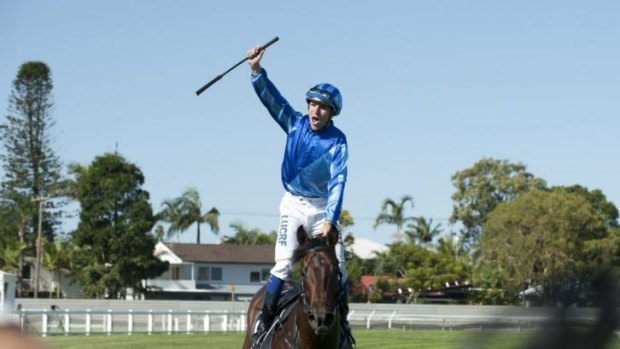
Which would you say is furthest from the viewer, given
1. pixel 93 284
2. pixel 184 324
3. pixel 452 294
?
pixel 452 294

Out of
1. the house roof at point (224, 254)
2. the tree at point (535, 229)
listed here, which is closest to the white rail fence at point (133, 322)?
the tree at point (535, 229)

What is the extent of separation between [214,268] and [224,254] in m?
1.69

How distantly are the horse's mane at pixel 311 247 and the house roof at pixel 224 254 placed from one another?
364ft

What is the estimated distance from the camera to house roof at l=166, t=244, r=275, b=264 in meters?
121

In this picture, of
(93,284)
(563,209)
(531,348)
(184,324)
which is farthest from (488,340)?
(93,284)

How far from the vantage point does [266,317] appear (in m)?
9.92

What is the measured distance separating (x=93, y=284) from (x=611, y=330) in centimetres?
8715

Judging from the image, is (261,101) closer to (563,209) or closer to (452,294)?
(563,209)

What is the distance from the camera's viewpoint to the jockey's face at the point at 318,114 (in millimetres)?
10094

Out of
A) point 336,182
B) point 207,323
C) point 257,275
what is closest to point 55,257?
point 257,275

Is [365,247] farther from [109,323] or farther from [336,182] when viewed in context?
[336,182]

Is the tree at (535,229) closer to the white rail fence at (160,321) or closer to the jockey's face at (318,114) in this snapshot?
the white rail fence at (160,321)

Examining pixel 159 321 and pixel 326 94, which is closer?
pixel 326 94

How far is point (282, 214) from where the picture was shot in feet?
34.1
